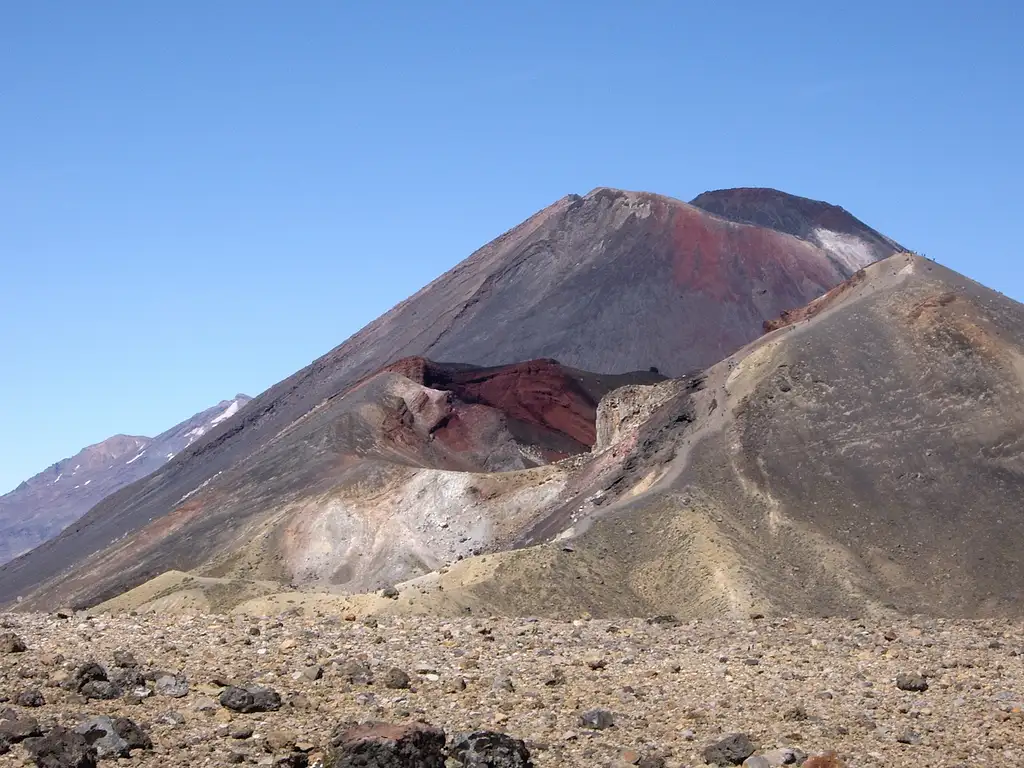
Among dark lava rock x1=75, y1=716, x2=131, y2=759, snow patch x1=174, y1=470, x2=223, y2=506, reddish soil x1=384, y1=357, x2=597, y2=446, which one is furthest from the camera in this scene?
snow patch x1=174, y1=470, x2=223, y2=506

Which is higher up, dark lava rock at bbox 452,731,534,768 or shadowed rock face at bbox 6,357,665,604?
shadowed rock face at bbox 6,357,665,604

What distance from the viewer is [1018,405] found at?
4175 cm

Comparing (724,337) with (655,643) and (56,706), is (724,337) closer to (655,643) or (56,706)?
(655,643)

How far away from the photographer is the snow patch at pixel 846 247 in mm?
134000

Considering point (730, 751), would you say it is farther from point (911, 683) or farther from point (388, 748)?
point (911, 683)

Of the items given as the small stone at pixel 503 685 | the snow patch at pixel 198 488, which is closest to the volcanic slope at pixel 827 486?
the small stone at pixel 503 685

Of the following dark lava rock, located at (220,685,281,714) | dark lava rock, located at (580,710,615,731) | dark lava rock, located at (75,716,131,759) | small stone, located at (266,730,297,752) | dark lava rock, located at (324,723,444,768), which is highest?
dark lava rock, located at (75,716,131,759)

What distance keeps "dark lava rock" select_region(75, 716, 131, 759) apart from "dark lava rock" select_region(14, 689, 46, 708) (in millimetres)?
994

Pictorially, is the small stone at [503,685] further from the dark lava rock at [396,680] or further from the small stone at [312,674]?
the small stone at [312,674]

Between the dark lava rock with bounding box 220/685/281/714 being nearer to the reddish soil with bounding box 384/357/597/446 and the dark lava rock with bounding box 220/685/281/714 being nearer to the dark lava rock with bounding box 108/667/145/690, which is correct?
the dark lava rock with bounding box 108/667/145/690

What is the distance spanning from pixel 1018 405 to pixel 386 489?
29.5m

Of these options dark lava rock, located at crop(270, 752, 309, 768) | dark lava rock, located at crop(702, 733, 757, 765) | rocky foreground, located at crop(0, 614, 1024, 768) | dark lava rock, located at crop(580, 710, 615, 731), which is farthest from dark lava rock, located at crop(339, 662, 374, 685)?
dark lava rock, located at crop(702, 733, 757, 765)

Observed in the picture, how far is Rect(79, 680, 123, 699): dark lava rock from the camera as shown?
551 inches

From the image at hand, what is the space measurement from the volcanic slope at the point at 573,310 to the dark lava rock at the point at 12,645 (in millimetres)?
68719
